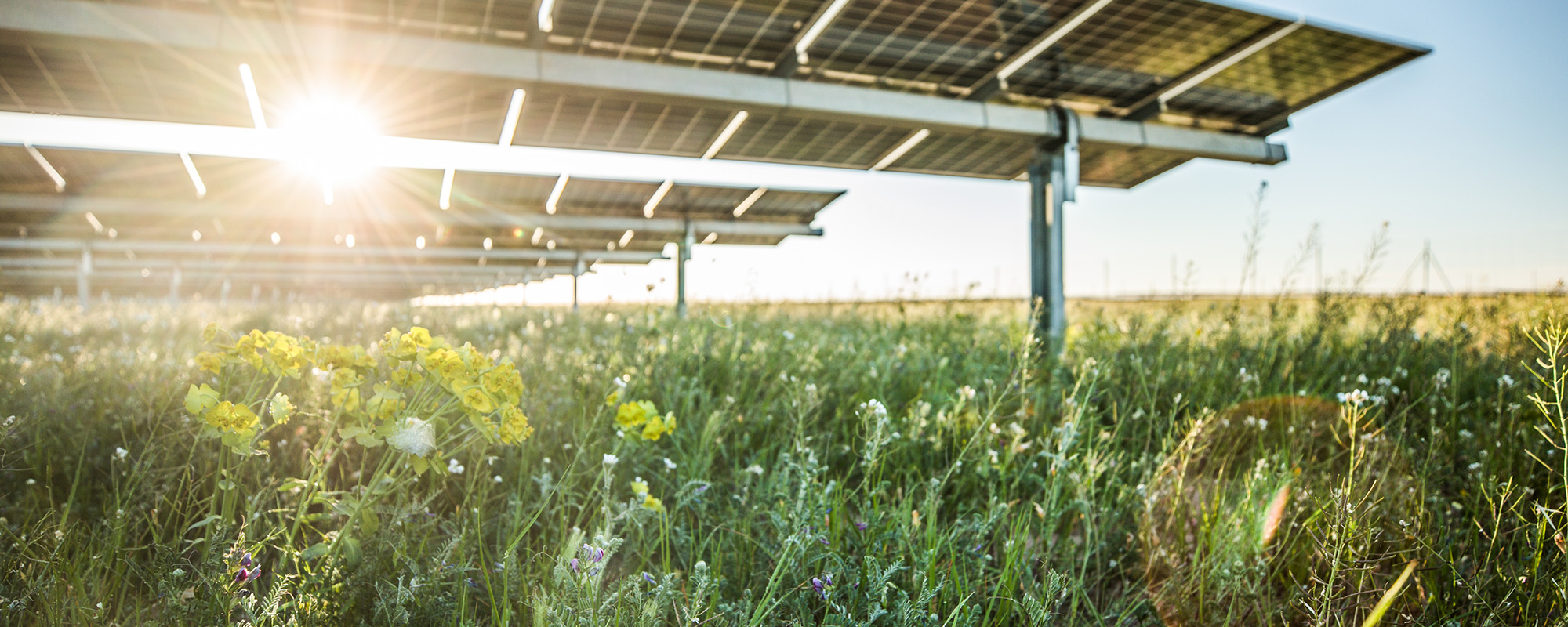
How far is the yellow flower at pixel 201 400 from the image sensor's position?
48.5 inches

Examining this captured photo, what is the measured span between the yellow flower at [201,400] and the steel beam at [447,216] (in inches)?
472

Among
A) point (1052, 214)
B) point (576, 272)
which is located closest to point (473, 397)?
point (1052, 214)

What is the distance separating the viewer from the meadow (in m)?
1.30

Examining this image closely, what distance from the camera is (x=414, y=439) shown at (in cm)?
123

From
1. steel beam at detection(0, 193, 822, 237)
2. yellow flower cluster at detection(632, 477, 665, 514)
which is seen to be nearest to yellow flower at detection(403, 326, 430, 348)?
yellow flower cluster at detection(632, 477, 665, 514)

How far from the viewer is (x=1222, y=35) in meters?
5.55

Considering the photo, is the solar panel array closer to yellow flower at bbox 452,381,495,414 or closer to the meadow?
the meadow

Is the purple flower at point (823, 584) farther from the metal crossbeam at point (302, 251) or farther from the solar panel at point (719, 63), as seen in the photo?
the metal crossbeam at point (302, 251)

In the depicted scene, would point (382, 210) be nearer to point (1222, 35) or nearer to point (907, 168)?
point (907, 168)

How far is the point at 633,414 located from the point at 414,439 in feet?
1.93

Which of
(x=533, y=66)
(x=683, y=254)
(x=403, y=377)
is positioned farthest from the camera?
(x=683, y=254)

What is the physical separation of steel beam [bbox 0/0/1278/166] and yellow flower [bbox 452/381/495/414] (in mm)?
3906

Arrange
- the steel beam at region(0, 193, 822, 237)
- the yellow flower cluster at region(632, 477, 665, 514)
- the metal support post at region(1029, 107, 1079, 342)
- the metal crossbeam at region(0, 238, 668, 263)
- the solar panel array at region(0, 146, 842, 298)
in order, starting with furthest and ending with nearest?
the metal crossbeam at region(0, 238, 668, 263)
the steel beam at region(0, 193, 822, 237)
the solar panel array at region(0, 146, 842, 298)
the metal support post at region(1029, 107, 1079, 342)
the yellow flower cluster at region(632, 477, 665, 514)

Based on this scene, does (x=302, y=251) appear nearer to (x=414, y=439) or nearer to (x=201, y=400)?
(x=201, y=400)
